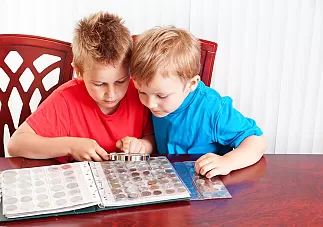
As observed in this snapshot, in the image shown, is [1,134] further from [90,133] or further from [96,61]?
[96,61]

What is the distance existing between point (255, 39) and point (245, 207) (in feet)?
3.97

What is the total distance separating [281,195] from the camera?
1.22 m

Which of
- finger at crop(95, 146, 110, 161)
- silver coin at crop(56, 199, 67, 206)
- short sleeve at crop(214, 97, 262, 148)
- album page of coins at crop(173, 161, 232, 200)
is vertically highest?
short sleeve at crop(214, 97, 262, 148)

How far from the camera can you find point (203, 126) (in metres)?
1.52

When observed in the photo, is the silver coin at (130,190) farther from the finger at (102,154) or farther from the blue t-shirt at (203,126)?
the blue t-shirt at (203,126)

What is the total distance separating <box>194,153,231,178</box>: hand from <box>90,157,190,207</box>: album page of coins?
0.23ft

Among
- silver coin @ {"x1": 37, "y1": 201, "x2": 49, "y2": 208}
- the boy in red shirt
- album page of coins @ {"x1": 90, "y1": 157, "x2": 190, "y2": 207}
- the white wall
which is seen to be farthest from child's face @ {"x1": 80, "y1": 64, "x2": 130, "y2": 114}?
the white wall

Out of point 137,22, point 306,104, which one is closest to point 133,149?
point 137,22

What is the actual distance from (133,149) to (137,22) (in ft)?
2.78

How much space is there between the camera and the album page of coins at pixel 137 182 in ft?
3.74

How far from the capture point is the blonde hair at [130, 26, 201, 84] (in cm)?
133

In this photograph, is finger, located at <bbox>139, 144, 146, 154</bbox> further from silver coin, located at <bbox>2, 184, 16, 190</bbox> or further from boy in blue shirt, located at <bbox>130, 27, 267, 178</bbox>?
silver coin, located at <bbox>2, 184, 16, 190</bbox>

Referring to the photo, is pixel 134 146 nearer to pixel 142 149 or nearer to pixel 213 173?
pixel 142 149

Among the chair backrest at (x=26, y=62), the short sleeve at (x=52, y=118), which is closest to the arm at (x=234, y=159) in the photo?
the short sleeve at (x=52, y=118)
